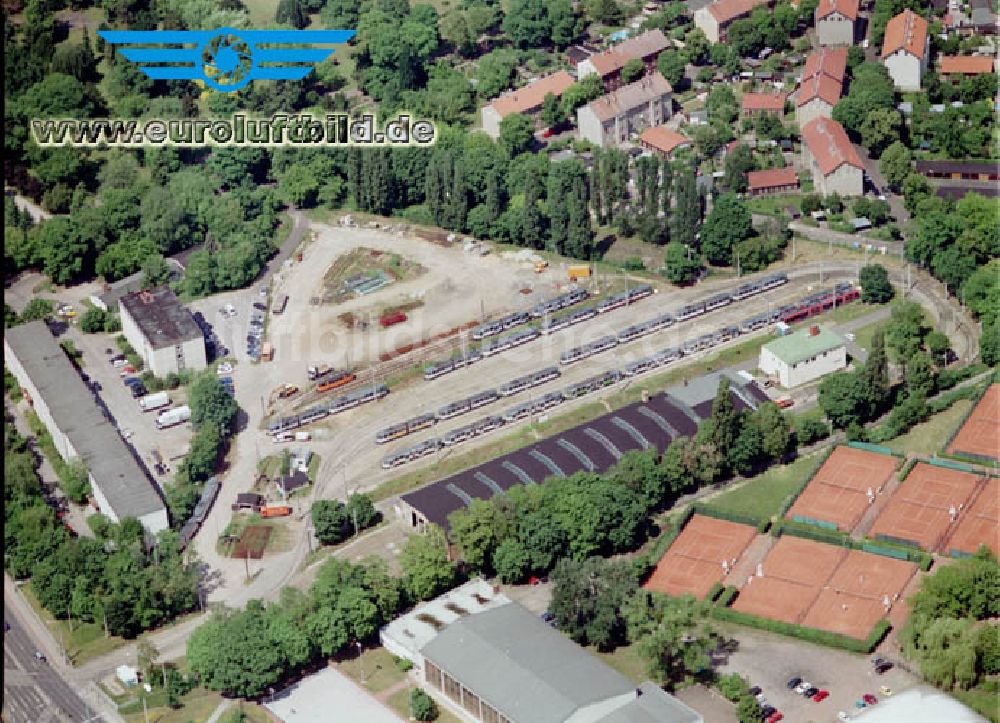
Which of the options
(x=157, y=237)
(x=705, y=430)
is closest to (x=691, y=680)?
(x=705, y=430)

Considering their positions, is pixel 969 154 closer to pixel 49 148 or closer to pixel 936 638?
pixel 936 638

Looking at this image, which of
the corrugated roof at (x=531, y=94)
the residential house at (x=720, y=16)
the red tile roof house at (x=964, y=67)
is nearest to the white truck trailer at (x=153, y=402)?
the corrugated roof at (x=531, y=94)

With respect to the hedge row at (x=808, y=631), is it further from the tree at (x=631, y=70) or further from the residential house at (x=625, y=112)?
the tree at (x=631, y=70)

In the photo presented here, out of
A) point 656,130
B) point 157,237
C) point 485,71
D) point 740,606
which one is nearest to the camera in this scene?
point 740,606

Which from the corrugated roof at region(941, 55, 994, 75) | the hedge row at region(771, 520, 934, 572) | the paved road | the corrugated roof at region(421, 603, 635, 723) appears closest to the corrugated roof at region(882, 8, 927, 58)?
the corrugated roof at region(941, 55, 994, 75)

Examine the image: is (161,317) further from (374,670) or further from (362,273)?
(374,670)
